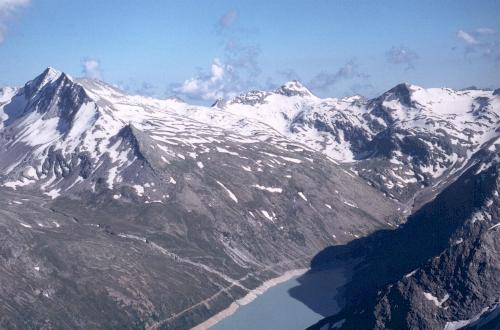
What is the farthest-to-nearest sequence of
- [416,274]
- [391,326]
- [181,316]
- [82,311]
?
[181,316]
[82,311]
[416,274]
[391,326]

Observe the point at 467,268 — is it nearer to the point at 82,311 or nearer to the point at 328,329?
the point at 328,329

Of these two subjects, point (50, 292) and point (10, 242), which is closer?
point (50, 292)

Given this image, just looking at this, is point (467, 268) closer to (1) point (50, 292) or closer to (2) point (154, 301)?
(2) point (154, 301)

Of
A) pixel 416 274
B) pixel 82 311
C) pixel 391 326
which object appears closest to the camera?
pixel 391 326

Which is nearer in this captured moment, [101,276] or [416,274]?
[416,274]

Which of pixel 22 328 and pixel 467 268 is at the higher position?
pixel 467 268

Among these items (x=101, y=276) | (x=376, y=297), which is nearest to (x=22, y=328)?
(x=101, y=276)

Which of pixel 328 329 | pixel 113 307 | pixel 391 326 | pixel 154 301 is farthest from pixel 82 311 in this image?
pixel 391 326

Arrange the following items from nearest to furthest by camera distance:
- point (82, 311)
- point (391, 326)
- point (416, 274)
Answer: point (391, 326)
point (416, 274)
point (82, 311)

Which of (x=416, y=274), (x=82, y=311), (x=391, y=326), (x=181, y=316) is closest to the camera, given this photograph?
(x=391, y=326)
